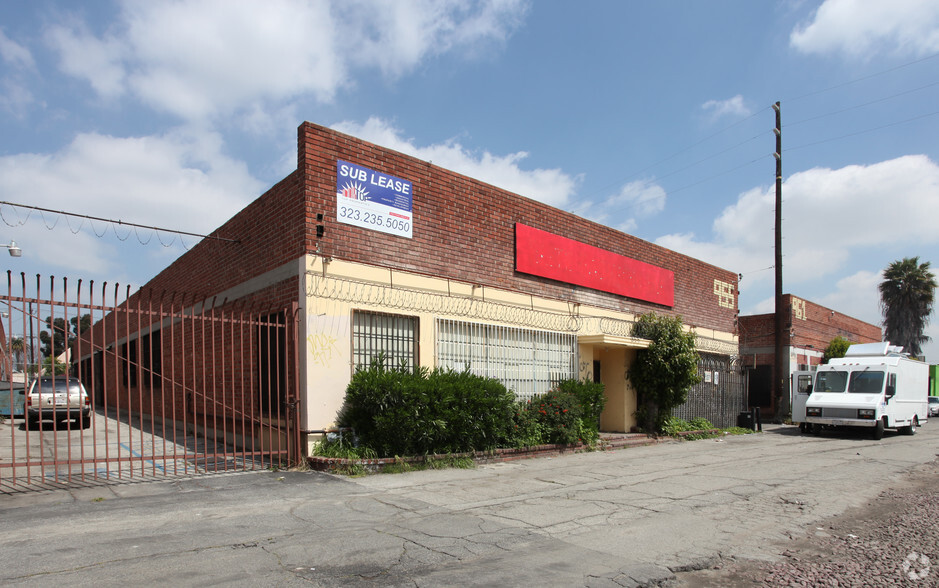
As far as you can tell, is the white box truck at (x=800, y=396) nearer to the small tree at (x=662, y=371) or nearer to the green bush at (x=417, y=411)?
the small tree at (x=662, y=371)

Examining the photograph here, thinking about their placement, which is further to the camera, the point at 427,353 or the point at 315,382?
the point at 427,353

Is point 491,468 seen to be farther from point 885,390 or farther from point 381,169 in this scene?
point 885,390

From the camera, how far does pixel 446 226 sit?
42.8ft

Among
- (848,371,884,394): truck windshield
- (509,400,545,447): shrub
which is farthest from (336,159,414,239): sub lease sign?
(848,371,884,394): truck windshield

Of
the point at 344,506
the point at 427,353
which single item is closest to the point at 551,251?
the point at 427,353

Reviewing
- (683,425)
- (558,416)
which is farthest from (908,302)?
(558,416)

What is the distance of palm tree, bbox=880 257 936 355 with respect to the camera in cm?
4059

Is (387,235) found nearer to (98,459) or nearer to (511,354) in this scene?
(511,354)

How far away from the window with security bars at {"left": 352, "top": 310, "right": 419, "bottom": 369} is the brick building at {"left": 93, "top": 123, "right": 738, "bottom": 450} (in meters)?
0.03

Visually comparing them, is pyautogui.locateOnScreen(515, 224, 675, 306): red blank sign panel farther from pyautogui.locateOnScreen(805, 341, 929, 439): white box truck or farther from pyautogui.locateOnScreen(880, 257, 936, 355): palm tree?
pyautogui.locateOnScreen(880, 257, 936, 355): palm tree

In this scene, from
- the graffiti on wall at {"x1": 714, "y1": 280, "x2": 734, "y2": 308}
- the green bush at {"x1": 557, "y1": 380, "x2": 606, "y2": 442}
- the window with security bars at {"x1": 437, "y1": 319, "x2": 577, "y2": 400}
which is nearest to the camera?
the window with security bars at {"x1": 437, "y1": 319, "x2": 577, "y2": 400}

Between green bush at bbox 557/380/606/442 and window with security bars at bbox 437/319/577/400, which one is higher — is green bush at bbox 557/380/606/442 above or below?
below

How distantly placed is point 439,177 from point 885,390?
49.7ft

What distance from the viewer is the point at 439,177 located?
13.0 metres
